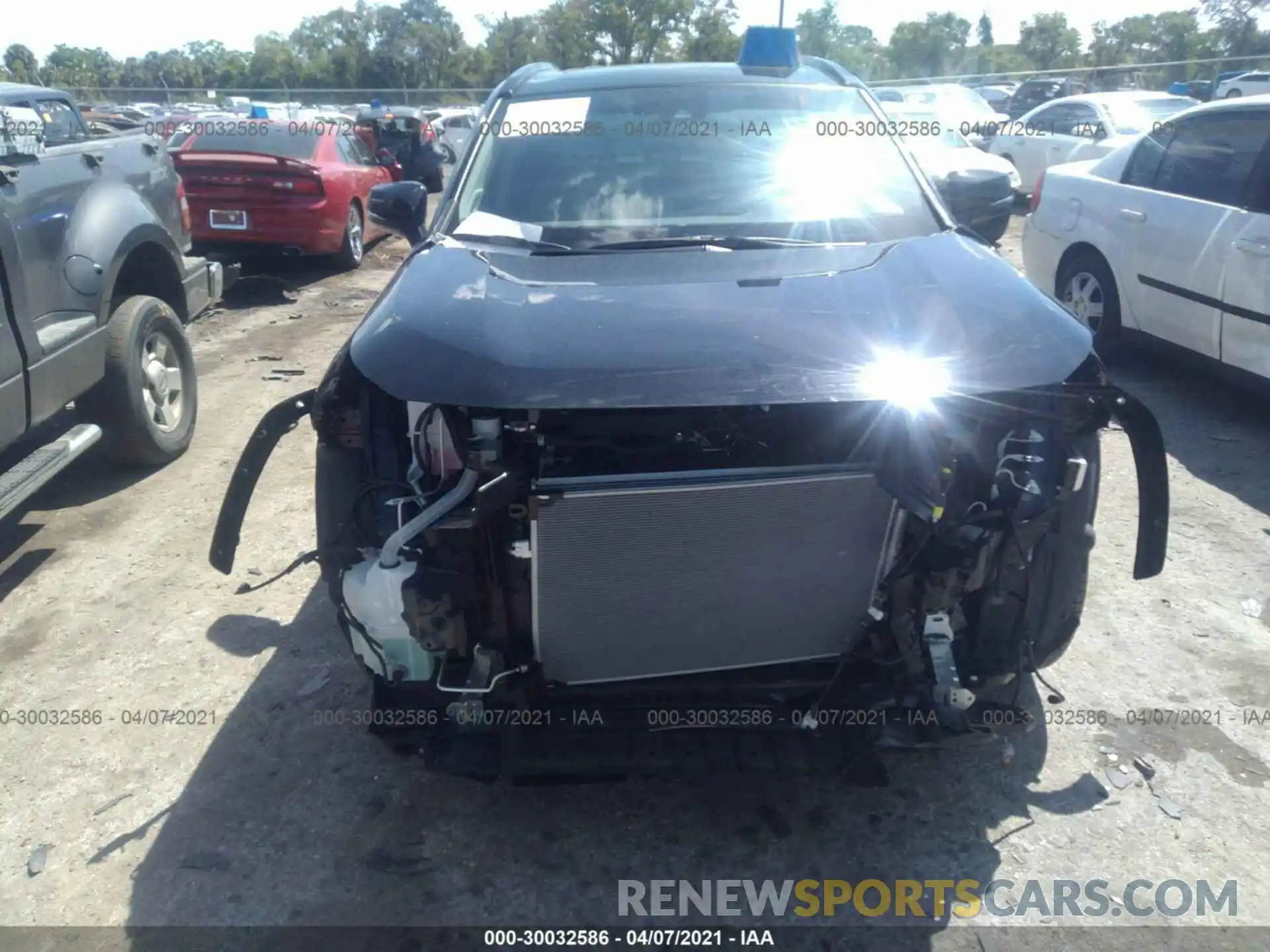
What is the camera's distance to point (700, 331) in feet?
7.36

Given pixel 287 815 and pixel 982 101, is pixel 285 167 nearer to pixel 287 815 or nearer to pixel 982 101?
pixel 287 815

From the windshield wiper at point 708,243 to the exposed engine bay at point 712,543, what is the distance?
0.84 m

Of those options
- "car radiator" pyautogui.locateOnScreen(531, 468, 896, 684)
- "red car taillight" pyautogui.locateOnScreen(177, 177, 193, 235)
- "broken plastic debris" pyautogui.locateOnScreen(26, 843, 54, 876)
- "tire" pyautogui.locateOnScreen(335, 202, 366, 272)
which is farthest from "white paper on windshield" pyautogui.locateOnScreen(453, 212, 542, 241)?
"tire" pyautogui.locateOnScreen(335, 202, 366, 272)

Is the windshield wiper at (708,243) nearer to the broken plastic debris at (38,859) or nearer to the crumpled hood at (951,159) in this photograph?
the broken plastic debris at (38,859)

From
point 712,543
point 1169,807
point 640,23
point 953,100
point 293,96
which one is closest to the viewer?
point 712,543

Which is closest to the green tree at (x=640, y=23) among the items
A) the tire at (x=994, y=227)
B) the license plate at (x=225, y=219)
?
the license plate at (x=225, y=219)

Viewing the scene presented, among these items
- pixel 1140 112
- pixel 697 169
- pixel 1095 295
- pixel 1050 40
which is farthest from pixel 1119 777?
pixel 1050 40

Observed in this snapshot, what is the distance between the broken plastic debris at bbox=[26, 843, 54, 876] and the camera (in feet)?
8.51

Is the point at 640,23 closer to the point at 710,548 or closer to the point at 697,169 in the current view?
the point at 697,169

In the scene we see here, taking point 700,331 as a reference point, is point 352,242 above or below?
below

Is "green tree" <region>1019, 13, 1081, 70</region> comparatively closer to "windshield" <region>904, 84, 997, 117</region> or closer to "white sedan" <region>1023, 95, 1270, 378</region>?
"windshield" <region>904, 84, 997, 117</region>

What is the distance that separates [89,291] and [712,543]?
3574 mm

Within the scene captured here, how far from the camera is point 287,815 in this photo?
276 cm

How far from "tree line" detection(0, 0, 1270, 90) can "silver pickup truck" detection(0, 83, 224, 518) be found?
77.4 feet
